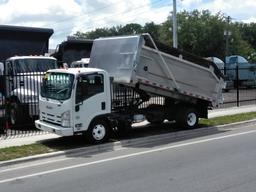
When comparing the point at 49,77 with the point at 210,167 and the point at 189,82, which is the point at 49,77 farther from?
the point at 210,167

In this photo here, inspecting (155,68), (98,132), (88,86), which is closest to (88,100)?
(88,86)

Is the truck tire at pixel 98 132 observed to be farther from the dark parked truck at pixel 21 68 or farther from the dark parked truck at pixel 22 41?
the dark parked truck at pixel 22 41

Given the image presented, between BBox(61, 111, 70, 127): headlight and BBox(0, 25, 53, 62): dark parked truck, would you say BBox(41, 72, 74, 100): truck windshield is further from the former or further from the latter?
BBox(0, 25, 53, 62): dark parked truck

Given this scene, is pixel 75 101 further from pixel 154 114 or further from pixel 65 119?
pixel 154 114

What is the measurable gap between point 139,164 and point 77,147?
2.91 meters

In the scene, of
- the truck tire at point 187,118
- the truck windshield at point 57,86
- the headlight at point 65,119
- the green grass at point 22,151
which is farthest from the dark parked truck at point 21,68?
the truck tire at point 187,118

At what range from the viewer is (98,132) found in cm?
1347

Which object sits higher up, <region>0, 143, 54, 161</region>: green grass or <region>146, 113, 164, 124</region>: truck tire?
<region>146, 113, 164, 124</region>: truck tire

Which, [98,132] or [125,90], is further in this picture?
[125,90]

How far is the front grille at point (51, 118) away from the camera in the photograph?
522 inches

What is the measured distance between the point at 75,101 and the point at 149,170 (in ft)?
12.6

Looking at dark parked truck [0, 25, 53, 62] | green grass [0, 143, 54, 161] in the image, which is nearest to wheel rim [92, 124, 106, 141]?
green grass [0, 143, 54, 161]

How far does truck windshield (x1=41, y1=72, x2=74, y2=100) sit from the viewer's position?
13031 millimetres

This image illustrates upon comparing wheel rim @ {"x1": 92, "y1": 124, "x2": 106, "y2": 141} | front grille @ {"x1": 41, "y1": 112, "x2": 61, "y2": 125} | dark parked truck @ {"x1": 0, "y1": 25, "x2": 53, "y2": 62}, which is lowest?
wheel rim @ {"x1": 92, "y1": 124, "x2": 106, "y2": 141}
